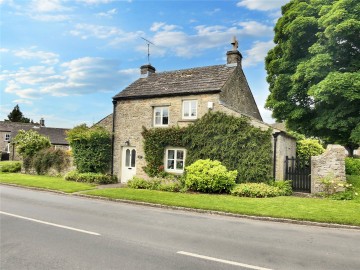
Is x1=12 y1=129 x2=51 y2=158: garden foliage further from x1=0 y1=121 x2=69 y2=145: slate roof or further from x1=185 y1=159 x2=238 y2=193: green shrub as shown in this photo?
x1=0 y1=121 x2=69 y2=145: slate roof

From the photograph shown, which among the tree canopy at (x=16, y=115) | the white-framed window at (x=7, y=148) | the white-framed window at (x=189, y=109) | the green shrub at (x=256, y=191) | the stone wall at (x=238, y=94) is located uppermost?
the tree canopy at (x=16, y=115)

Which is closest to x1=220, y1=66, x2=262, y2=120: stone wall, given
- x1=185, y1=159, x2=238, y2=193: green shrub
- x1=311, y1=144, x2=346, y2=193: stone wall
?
x1=185, y1=159, x2=238, y2=193: green shrub

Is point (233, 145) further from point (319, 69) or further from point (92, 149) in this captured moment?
point (92, 149)

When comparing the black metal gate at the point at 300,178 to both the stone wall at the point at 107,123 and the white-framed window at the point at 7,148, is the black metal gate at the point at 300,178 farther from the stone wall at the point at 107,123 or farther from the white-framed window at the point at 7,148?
the white-framed window at the point at 7,148

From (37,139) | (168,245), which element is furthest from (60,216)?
(37,139)

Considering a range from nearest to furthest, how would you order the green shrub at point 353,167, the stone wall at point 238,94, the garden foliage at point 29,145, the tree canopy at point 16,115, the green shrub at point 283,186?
the green shrub at point 283,186 < the stone wall at point 238,94 < the green shrub at point 353,167 < the garden foliage at point 29,145 < the tree canopy at point 16,115

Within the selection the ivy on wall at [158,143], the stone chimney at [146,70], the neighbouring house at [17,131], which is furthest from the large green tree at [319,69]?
the neighbouring house at [17,131]

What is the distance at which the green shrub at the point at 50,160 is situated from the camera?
24.0 metres

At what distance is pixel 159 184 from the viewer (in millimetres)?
Result: 18156

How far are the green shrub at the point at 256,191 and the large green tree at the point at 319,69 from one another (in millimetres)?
7616

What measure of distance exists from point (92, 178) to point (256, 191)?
11599 millimetres

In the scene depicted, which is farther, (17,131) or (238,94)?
(17,131)

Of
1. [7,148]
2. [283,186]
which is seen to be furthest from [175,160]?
[7,148]

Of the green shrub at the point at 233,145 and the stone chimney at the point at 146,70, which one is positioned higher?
the stone chimney at the point at 146,70
